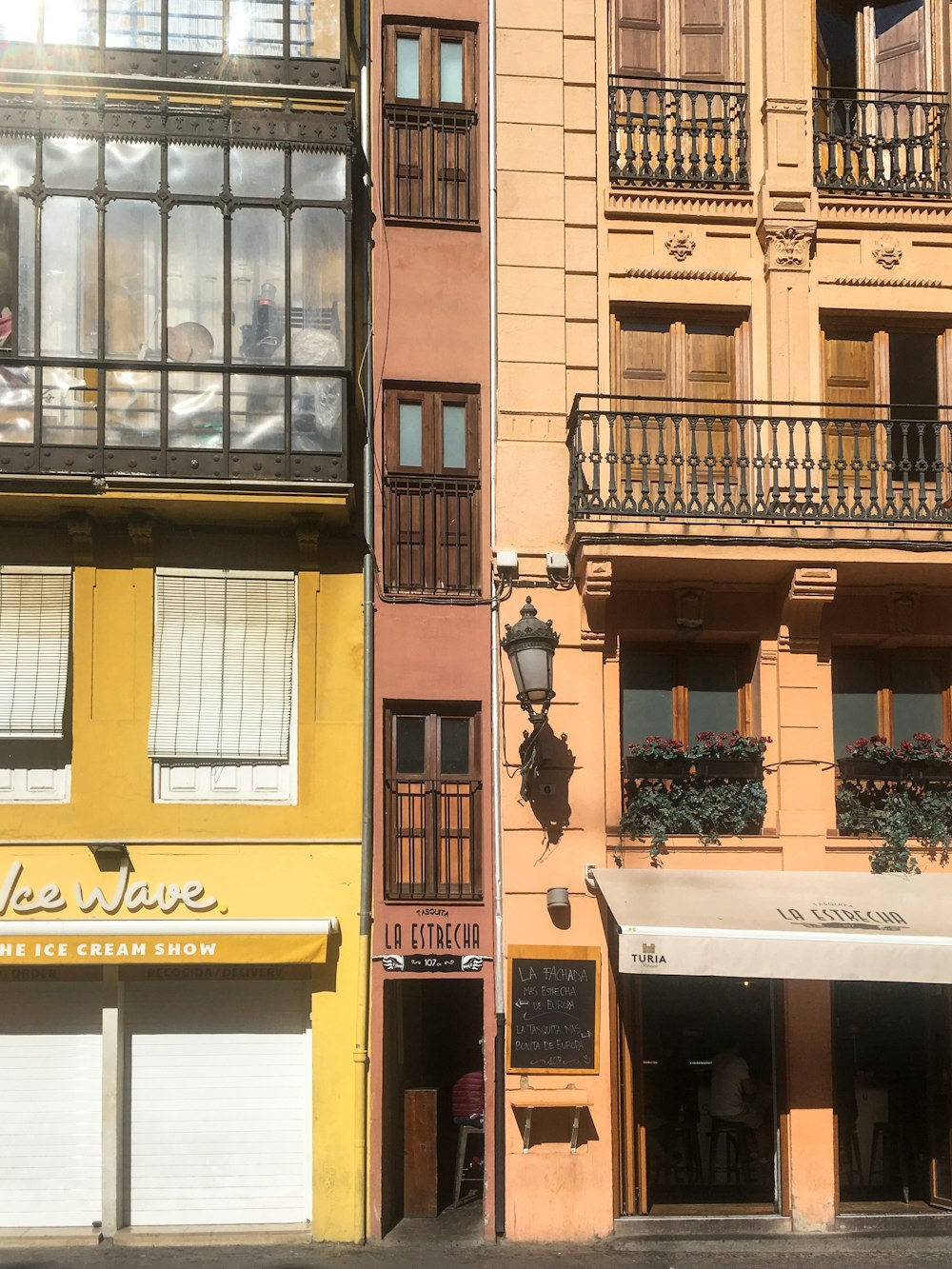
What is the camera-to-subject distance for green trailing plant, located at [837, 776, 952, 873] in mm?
13281

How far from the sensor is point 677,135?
14.5 metres

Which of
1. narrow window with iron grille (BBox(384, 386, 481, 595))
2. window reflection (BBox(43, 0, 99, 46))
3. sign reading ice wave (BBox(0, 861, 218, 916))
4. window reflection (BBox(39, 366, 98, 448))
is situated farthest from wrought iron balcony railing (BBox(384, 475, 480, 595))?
window reflection (BBox(43, 0, 99, 46))

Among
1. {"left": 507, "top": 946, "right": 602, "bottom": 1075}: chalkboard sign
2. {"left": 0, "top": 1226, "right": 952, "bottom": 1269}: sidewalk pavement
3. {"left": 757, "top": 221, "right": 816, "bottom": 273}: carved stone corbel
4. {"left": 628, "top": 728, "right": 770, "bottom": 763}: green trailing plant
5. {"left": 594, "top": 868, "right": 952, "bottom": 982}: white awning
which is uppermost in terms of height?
{"left": 757, "top": 221, "right": 816, "bottom": 273}: carved stone corbel

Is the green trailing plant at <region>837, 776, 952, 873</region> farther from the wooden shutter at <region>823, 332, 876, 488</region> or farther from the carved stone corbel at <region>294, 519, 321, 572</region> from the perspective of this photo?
the carved stone corbel at <region>294, 519, 321, 572</region>

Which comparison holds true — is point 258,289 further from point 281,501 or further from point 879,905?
point 879,905

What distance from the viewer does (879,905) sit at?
1259cm

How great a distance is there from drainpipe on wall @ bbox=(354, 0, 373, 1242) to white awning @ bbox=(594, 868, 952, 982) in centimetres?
227

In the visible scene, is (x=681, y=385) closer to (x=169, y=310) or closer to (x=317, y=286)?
(x=317, y=286)

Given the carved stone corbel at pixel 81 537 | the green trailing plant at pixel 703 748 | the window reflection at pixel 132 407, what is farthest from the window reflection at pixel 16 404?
the green trailing plant at pixel 703 748

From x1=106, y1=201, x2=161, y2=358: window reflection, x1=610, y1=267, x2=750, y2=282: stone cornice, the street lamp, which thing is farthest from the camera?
x1=610, y1=267, x2=750, y2=282: stone cornice

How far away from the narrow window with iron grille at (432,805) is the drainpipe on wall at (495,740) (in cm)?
23

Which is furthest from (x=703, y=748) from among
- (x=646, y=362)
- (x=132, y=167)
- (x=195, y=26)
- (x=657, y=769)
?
(x=195, y=26)

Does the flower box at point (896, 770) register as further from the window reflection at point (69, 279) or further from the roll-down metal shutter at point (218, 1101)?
the window reflection at point (69, 279)

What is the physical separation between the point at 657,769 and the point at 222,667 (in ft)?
14.2
